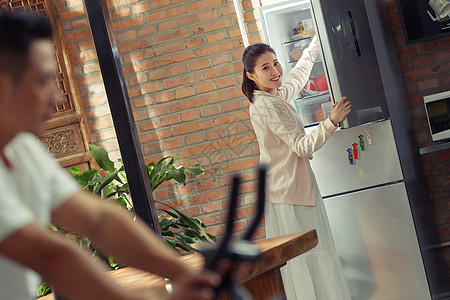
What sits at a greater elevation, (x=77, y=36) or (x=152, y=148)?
(x=77, y=36)

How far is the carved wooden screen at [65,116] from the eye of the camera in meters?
4.52

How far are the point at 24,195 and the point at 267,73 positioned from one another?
2692mm

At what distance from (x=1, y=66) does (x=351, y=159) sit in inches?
132

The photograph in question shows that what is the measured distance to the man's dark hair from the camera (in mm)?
687

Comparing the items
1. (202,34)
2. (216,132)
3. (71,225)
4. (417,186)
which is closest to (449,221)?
(417,186)

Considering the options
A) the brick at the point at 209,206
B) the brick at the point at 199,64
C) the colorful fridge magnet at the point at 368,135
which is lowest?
the brick at the point at 209,206

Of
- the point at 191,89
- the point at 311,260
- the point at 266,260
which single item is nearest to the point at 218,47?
the point at 191,89

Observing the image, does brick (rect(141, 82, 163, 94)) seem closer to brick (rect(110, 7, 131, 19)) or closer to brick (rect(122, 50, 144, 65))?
brick (rect(122, 50, 144, 65))

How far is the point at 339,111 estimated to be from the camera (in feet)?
11.4

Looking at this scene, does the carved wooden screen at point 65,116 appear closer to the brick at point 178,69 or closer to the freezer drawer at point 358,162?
the brick at point 178,69

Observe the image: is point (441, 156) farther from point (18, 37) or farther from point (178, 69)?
point (18, 37)

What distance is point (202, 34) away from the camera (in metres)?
3.82

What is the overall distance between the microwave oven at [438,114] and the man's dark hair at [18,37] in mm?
3416

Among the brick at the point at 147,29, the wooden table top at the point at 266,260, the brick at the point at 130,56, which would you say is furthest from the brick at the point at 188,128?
the wooden table top at the point at 266,260
